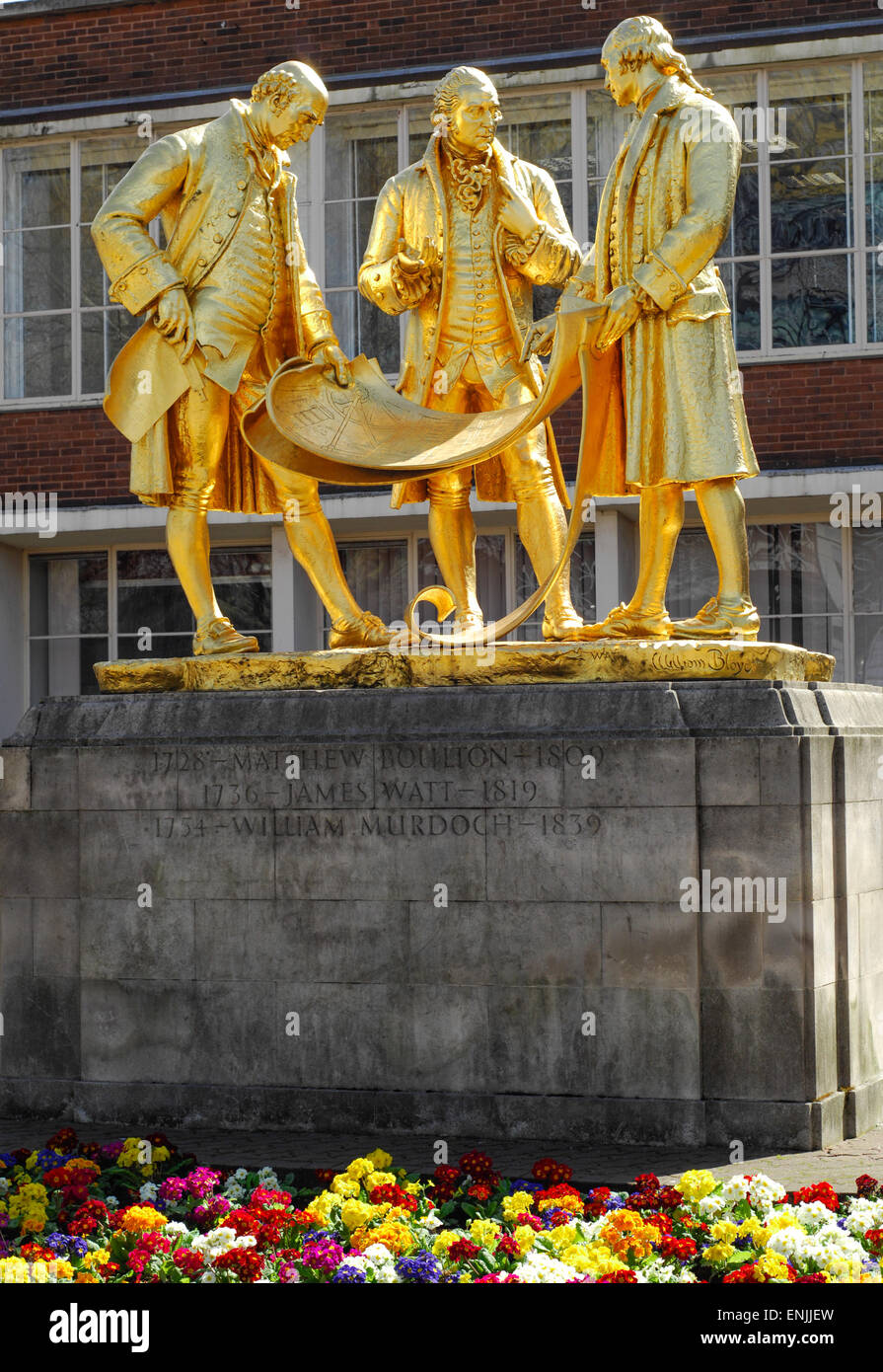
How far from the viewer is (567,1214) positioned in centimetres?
538

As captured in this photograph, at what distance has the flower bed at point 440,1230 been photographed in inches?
195

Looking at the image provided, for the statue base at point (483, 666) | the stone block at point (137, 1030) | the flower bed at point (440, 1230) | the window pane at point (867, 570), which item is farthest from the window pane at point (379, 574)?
the flower bed at point (440, 1230)

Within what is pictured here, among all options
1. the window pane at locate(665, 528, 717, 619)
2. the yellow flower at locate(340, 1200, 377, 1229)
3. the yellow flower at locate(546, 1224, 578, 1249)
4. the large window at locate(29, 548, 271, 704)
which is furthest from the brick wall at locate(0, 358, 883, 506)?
the yellow flower at locate(546, 1224, 578, 1249)

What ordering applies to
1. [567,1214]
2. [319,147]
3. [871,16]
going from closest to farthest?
[567,1214], [871,16], [319,147]

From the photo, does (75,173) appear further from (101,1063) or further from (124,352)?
(101,1063)

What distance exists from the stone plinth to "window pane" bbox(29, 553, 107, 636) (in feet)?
35.4

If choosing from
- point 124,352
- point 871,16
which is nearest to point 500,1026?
point 124,352

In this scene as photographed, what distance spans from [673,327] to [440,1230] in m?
4.02

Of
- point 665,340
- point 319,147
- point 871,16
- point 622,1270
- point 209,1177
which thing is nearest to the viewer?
point 622,1270

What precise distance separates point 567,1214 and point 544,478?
3983 millimetres

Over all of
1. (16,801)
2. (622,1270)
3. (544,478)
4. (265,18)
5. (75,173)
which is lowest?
(622,1270)

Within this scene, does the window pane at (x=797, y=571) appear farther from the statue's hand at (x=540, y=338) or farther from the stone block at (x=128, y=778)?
the stone block at (x=128, y=778)

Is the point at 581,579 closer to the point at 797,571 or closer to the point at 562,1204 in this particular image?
the point at 797,571

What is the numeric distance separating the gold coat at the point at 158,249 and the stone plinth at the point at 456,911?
4.02ft
